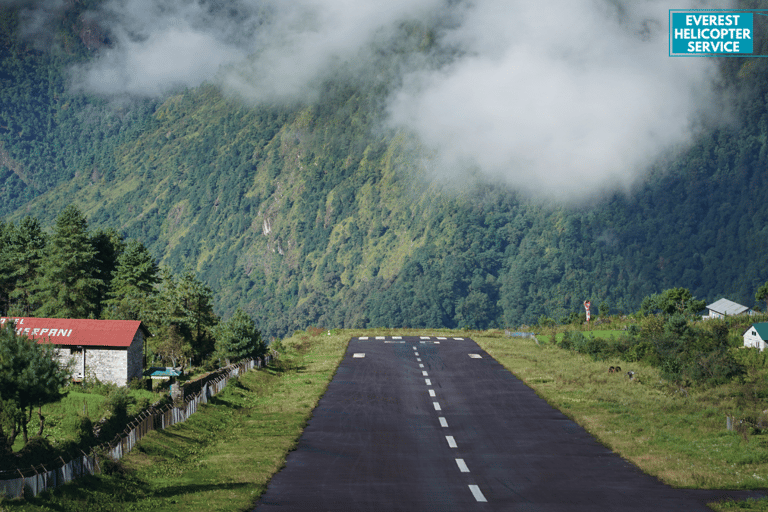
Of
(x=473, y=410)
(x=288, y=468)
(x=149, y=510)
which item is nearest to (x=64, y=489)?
(x=149, y=510)

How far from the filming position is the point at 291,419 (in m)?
30.7

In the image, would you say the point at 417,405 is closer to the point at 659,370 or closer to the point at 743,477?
the point at 743,477

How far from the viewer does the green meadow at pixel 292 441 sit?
18.1m

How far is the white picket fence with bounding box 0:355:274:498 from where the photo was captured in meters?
16.0

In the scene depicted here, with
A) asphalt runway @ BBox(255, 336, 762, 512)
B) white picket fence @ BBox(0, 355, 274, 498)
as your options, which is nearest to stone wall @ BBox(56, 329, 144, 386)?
white picket fence @ BBox(0, 355, 274, 498)

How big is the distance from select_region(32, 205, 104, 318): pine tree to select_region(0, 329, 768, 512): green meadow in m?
30.7

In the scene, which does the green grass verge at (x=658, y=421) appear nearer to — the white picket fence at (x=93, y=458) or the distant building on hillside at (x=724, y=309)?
the white picket fence at (x=93, y=458)

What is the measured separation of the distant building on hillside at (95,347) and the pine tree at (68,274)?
19482 millimetres

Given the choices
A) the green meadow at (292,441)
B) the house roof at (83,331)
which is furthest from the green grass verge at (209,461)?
the house roof at (83,331)

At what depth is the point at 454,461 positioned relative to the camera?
2286cm

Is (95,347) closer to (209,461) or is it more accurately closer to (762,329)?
(209,461)

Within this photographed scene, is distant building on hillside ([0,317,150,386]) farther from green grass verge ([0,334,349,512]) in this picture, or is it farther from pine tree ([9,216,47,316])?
pine tree ([9,216,47,316])

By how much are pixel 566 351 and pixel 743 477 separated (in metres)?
44.5

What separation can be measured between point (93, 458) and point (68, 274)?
56.0 metres
